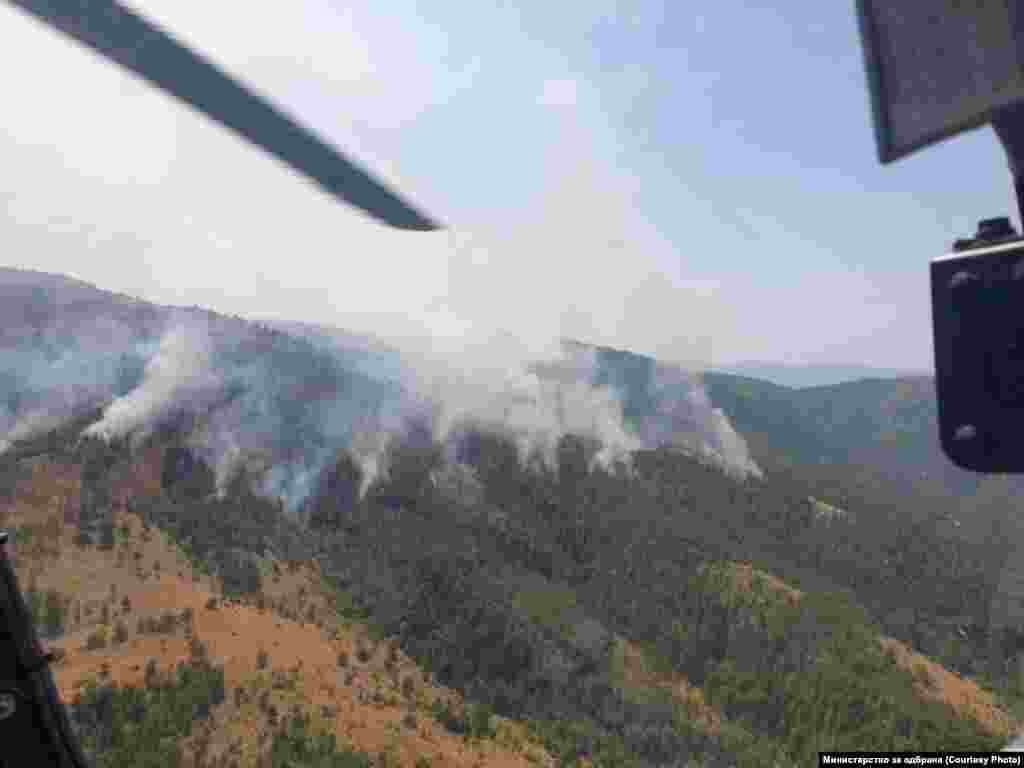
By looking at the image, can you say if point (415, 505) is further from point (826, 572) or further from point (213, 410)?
point (826, 572)

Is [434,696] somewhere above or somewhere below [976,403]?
below

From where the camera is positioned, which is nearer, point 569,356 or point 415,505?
point 415,505

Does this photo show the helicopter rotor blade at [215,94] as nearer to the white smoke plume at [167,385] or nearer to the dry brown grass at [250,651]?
the dry brown grass at [250,651]

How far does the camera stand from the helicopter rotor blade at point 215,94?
6.98ft

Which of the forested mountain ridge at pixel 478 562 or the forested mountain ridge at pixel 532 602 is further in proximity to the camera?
the forested mountain ridge at pixel 532 602

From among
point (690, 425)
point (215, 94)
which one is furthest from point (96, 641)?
point (690, 425)

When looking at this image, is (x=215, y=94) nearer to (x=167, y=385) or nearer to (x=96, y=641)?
(x=96, y=641)

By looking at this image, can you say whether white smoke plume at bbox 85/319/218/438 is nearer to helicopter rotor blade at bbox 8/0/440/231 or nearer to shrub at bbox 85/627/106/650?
shrub at bbox 85/627/106/650

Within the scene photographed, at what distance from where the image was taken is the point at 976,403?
74.6 inches

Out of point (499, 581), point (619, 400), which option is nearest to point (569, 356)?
point (619, 400)

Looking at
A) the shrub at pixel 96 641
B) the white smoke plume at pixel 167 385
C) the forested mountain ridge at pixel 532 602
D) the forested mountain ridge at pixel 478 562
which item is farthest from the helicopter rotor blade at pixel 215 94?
the white smoke plume at pixel 167 385

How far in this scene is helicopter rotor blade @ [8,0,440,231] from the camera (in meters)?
2.13

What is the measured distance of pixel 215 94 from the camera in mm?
2375

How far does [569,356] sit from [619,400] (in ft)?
36.9
